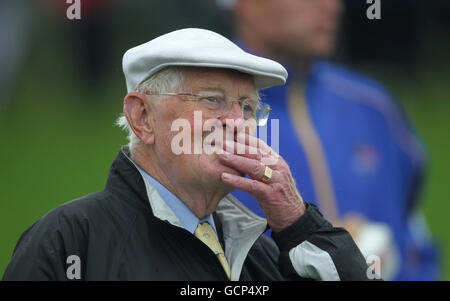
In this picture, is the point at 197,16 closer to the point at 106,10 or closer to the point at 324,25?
the point at 106,10

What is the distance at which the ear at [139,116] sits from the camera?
2232mm

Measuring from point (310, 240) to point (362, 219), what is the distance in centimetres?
243

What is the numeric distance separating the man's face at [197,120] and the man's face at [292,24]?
2.20 m

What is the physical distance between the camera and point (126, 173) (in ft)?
7.11

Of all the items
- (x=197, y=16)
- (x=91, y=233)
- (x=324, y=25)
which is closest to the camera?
(x=91, y=233)

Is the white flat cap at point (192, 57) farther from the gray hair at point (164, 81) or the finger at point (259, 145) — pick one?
the finger at point (259, 145)

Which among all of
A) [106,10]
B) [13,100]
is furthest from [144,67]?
[13,100]

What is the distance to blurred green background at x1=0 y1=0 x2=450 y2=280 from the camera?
6332 millimetres

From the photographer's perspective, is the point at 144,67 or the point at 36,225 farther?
the point at 144,67

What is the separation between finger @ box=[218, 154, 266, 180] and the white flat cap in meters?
0.25

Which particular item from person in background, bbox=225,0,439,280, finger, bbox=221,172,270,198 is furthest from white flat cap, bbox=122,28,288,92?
person in background, bbox=225,0,439,280

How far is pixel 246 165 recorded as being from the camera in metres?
2.06

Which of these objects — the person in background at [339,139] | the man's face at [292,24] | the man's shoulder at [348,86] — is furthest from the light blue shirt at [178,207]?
the man's shoulder at [348,86]

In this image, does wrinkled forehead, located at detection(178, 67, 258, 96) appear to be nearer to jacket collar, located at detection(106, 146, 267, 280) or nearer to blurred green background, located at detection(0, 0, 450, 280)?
jacket collar, located at detection(106, 146, 267, 280)
